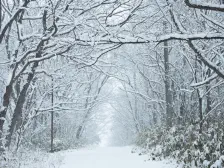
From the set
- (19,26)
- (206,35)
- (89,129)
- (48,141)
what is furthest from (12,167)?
(89,129)

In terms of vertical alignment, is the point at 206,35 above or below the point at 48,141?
above

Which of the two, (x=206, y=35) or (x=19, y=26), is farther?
(x=19, y=26)

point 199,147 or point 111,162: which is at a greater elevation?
point 199,147

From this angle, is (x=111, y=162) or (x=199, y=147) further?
(x=111, y=162)

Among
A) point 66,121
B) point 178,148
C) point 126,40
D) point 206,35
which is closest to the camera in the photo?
point 206,35

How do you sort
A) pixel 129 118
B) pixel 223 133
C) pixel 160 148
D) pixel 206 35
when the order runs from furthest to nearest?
pixel 129 118 → pixel 160 148 → pixel 223 133 → pixel 206 35

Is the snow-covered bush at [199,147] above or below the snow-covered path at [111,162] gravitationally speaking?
above

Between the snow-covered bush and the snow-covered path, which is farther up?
the snow-covered bush

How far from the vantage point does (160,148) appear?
1229 centimetres

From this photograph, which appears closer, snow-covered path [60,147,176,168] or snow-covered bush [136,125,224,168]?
snow-covered bush [136,125,224,168]

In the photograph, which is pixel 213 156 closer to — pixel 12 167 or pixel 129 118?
pixel 12 167

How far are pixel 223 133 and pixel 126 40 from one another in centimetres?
336

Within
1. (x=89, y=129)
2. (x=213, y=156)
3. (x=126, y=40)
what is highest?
(x=126, y=40)

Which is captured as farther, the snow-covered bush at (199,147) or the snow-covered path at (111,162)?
the snow-covered path at (111,162)
